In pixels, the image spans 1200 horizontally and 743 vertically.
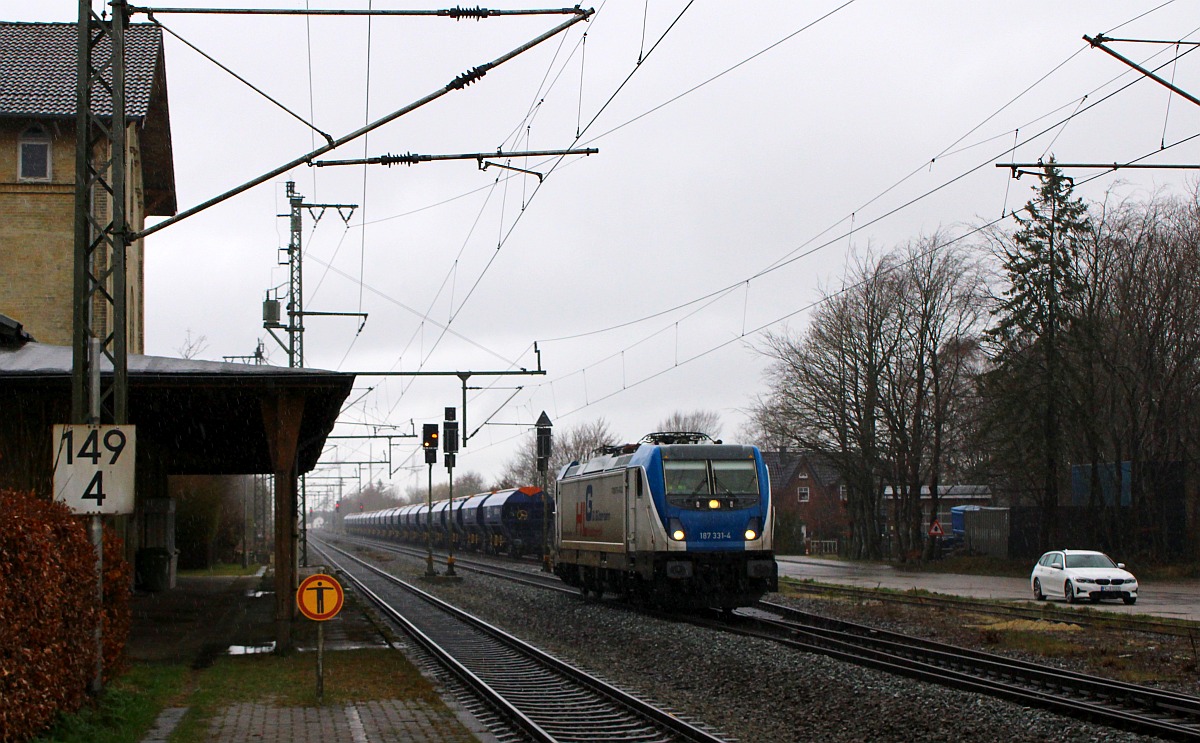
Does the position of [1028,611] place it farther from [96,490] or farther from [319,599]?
[96,490]

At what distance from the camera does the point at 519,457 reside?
4358 inches

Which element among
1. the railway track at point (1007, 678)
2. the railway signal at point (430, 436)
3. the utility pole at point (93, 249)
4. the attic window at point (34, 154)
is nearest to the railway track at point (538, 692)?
the railway track at point (1007, 678)

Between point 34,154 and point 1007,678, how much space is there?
25146 millimetres

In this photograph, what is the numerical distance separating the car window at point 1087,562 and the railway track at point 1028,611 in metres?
2.32

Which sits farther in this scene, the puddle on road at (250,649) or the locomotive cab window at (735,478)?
the locomotive cab window at (735,478)

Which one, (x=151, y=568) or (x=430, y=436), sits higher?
(x=430, y=436)

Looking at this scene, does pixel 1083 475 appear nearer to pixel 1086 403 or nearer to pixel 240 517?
pixel 1086 403

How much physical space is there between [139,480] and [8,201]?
731 centimetres

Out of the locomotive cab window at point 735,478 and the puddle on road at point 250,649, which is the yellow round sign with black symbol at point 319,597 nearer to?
the puddle on road at point 250,649

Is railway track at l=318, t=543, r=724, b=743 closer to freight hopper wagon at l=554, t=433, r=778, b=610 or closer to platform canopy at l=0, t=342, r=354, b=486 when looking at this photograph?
freight hopper wagon at l=554, t=433, r=778, b=610

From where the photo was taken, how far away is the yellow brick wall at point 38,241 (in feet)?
92.2

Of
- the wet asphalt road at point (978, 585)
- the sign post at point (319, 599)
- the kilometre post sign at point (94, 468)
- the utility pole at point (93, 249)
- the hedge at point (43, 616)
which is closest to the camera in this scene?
the hedge at point (43, 616)

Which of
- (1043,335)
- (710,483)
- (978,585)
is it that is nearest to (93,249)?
(710,483)

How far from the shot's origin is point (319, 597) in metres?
12.1
